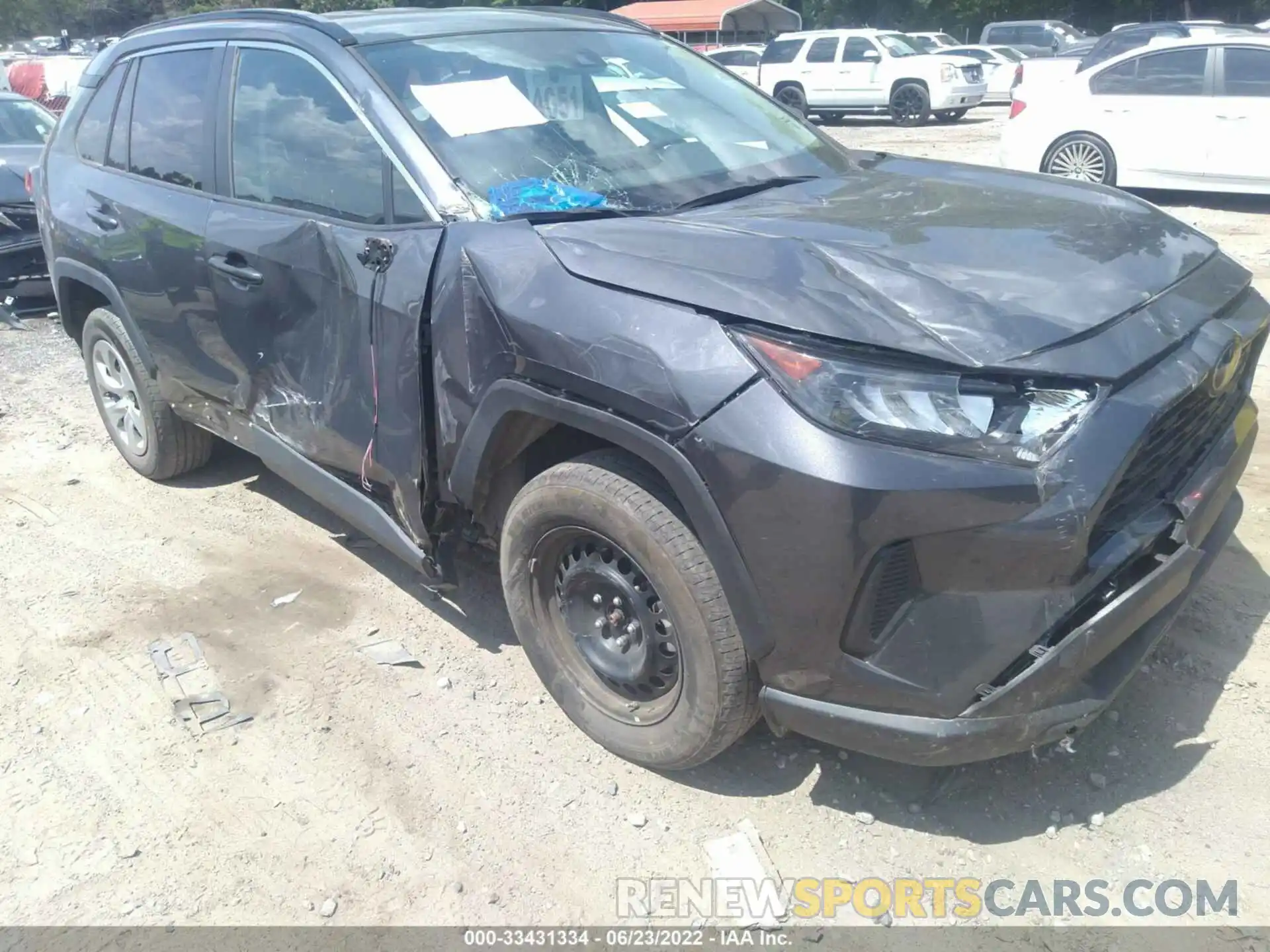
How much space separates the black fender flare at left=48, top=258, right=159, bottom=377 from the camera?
4.40 m

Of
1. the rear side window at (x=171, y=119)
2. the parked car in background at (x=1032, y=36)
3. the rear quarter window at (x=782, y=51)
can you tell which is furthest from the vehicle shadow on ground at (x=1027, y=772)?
the parked car in background at (x=1032, y=36)

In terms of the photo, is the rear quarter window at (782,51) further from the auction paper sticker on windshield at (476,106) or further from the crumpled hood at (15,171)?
the auction paper sticker on windshield at (476,106)

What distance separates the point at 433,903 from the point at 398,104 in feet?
7.28

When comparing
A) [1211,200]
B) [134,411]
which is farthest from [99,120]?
[1211,200]

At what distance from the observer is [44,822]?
2910 millimetres

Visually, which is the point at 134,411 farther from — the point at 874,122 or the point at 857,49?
the point at 874,122

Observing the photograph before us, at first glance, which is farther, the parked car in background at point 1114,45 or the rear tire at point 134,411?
the parked car in background at point 1114,45

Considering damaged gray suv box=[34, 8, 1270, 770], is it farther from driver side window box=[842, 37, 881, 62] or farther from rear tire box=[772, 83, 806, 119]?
rear tire box=[772, 83, 806, 119]

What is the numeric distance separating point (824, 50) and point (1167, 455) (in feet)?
70.1

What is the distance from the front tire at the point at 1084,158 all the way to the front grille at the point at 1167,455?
29.9ft

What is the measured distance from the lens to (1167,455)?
252 cm

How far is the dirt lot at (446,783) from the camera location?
2627 millimetres

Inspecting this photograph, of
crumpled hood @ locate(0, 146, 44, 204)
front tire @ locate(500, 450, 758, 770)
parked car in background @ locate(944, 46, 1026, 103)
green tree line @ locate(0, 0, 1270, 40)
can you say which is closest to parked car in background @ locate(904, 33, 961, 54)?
parked car in background @ locate(944, 46, 1026, 103)

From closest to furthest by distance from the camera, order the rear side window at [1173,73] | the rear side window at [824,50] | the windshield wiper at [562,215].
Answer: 1. the windshield wiper at [562,215]
2. the rear side window at [1173,73]
3. the rear side window at [824,50]
